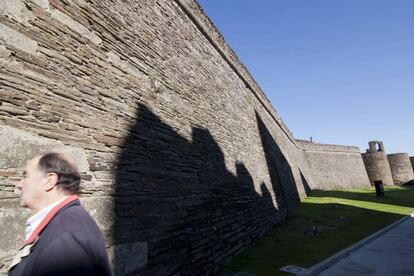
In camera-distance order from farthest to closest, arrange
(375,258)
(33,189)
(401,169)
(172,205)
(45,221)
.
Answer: (401,169)
(375,258)
(172,205)
(33,189)
(45,221)

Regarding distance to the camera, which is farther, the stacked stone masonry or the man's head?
the stacked stone masonry

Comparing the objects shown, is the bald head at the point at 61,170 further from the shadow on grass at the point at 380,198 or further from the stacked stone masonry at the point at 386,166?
the stacked stone masonry at the point at 386,166

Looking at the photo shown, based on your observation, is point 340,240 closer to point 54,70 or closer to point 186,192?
point 186,192

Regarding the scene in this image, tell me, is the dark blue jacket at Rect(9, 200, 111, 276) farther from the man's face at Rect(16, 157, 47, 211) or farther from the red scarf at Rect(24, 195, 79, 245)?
the man's face at Rect(16, 157, 47, 211)

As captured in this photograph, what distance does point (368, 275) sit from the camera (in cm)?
512

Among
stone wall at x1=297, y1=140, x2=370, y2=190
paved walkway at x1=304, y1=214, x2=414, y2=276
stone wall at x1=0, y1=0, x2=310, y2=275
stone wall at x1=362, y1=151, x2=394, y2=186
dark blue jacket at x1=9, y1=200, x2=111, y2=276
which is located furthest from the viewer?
stone wall at x1=362, y1=151, x2=394, y2=186

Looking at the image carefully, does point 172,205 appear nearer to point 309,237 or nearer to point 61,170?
point 61,170

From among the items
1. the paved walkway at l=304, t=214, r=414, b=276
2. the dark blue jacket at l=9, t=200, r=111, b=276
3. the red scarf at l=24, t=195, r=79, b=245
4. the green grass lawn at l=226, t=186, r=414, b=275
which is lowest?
the paved walkway at l=304, t=214, r=414, b=276

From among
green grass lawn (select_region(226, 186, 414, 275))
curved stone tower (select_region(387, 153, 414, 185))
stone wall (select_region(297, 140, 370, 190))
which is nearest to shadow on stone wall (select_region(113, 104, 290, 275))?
green grass lawn (select_region(226, 186, 414, 275))

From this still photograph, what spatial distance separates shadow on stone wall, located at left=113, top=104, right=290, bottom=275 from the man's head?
1898mm

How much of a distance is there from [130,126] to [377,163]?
38.6m

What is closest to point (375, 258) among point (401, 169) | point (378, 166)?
point (378, 166)

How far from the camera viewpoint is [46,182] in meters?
1.63

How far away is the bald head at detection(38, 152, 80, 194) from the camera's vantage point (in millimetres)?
1645
